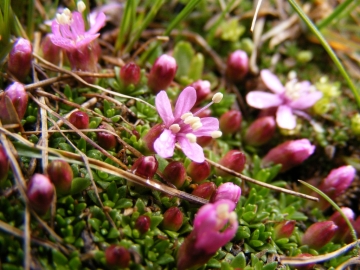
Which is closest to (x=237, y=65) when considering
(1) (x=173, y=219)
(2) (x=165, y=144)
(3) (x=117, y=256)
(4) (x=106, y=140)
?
(2) (x=165, y=144)

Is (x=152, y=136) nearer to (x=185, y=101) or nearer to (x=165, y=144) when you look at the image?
(x=165, y=144)

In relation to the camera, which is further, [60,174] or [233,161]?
[233,161]

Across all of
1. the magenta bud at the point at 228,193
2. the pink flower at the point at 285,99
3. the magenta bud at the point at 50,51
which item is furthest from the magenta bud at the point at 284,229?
the magenta bud at the point at 50,51

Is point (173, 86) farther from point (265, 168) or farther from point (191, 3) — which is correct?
point (265, 168)

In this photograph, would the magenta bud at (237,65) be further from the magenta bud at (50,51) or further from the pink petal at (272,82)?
the magenta bud at (50,51)

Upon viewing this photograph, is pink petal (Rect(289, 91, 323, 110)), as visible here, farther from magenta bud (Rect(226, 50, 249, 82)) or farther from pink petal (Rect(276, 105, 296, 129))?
magenta bud (Rect(226, 50, 249, 82))

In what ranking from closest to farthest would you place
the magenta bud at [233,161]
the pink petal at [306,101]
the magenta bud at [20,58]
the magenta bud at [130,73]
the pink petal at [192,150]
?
the pink petal at [192,150] → the magenta bud at [20,58] → the magenta bud at [233,161] → the magenta bud at [130,73] → the pink petal at [306,101]

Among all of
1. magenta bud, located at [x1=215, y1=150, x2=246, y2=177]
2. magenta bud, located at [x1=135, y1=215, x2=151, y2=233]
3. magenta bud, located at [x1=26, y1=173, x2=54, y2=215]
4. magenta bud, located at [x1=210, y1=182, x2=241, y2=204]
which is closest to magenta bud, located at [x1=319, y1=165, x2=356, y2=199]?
magenta bud, located at [x1=215, y1=150, x2=246, y2=177]
